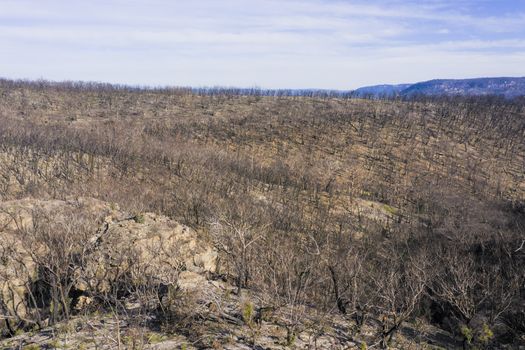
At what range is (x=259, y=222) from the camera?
41688 millimetres

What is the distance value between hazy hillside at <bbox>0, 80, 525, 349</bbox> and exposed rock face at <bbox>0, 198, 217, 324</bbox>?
162 mm

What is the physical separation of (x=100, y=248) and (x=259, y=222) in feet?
68.8

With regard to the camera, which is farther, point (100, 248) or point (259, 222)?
point (259, 222)

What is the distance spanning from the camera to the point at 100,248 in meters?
22.7

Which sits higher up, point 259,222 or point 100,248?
point 100,248

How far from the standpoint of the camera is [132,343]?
40.5 feet

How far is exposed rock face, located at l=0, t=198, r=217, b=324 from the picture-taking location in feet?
62.5

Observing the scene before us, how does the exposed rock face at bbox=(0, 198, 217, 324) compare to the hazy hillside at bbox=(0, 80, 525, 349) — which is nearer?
the hazy hillside at bbox=(0, 80, 525, 349)

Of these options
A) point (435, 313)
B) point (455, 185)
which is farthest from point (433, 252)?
point (455, 185)

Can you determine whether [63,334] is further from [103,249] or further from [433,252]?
[433,252]

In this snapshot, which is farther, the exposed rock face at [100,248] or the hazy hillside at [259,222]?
the exposed rock face at [100,248]

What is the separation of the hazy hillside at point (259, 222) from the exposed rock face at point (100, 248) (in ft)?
0.53

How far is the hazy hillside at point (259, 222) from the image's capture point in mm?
15000

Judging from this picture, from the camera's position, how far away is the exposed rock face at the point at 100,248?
62.5 feet
